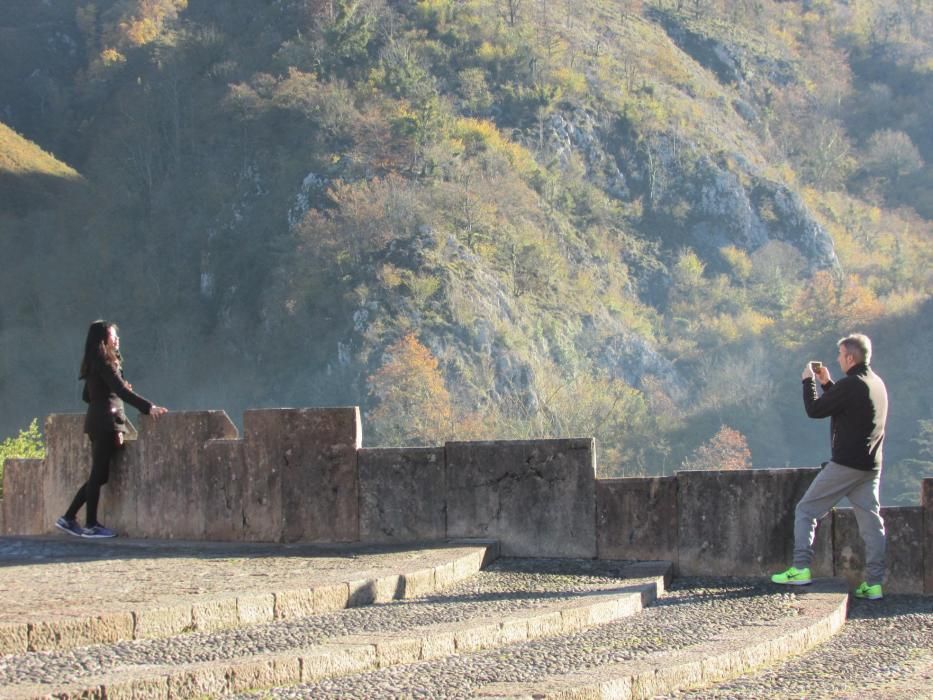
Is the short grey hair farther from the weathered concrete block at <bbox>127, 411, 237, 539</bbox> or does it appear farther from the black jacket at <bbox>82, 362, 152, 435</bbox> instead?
the black jacket at <bbox>82, 362, 152, 435</bbox>

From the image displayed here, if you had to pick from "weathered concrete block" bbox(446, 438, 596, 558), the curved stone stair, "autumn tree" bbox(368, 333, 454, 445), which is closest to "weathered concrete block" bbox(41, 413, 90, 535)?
the curved stone stair

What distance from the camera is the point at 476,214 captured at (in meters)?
77.4

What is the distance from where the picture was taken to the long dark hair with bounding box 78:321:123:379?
10.5 metres

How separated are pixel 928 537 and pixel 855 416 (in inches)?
39.3

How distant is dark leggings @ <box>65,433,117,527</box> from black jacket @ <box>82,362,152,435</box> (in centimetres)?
8

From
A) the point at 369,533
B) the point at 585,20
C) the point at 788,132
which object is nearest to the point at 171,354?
the point at 585,20

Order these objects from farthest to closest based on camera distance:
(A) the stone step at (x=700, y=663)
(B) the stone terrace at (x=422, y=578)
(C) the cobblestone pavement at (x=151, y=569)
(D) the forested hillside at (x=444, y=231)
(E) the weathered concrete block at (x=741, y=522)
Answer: (D) the forested hillside at (x=444, y=231), (E) the weathered concrete block at (x=741, y=522), (C) the cobblestone pavement at (x=151, y=569), (B) the stone terrace at (x=422, y=578), (A) the stone step at (x=700, y=663)

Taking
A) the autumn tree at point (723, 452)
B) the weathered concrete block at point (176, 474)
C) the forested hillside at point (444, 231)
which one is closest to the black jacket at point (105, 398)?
the weathered concrete block at point (176, 474)

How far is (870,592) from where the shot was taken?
877 cm

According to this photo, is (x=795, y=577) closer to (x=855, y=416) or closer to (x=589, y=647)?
(x=855, y=416)

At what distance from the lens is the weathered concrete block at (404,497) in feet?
33.6

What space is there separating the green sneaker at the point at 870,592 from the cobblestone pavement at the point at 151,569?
2714mm

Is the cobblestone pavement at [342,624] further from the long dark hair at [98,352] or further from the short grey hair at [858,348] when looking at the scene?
the long dark hair at [98,352]

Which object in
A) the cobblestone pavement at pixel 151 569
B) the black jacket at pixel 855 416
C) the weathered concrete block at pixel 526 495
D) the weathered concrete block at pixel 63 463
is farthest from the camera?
the weathered concrete block at pixel 63 463
